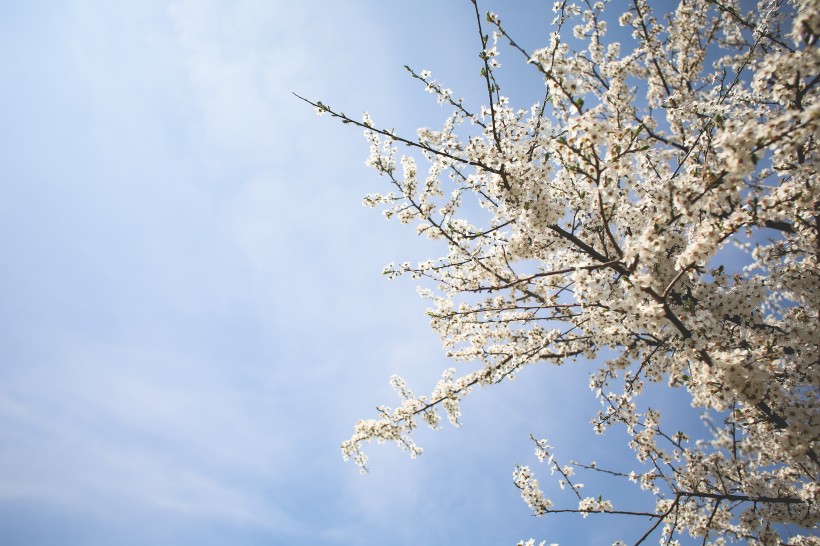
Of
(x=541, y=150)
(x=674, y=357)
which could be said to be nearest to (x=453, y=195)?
(x=541, y=150)

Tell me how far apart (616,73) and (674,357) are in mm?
6675

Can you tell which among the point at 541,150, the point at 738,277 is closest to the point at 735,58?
the point at 738,277

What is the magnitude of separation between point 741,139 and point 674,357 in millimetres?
4831

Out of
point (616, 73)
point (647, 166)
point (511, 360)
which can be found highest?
point (616, 73)

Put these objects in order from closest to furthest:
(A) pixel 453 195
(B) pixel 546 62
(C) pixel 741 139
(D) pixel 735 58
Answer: (C) pixel 741 139, (B) pixel 546 62, (A) pixel 453 195, (D) pixel 735 58

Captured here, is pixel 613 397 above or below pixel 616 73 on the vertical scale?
below

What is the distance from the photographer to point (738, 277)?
5496 mm


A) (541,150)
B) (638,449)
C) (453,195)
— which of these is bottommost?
(638,449)

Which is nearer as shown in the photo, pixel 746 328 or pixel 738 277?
pixel 746 328

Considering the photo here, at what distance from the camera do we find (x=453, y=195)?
602 centimetres

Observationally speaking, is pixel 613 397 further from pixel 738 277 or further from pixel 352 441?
pixel 352 441

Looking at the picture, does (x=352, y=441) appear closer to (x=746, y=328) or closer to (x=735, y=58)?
(x=746, y=328)

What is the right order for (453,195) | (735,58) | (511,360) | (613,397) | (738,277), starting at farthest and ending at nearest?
(735,58)
(511,360)
(613,397)
(453,195)
(738,277)

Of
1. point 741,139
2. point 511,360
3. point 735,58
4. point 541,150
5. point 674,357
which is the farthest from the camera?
point 735,58
